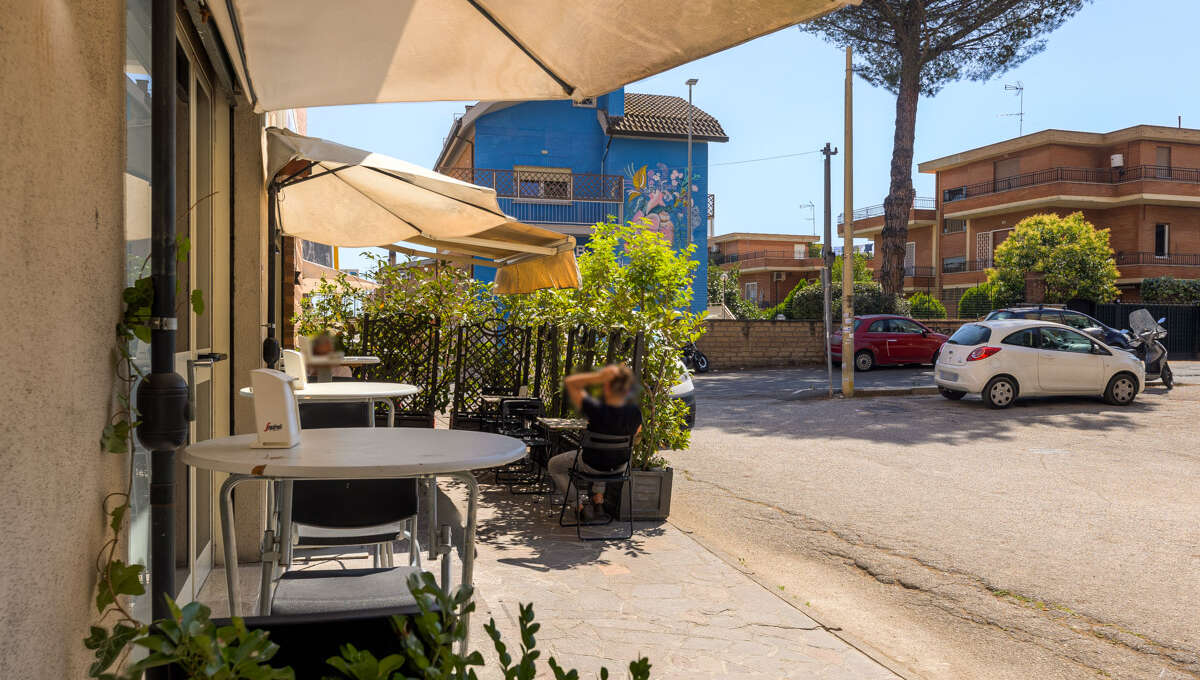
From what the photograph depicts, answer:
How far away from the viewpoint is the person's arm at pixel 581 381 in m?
0.50

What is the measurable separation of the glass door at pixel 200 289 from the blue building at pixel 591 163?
18.6 meters

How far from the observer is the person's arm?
50 centimetres

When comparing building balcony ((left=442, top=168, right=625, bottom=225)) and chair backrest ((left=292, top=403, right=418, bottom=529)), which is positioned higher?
building balcony ((left=442, top=168, right=625, bottom=225))

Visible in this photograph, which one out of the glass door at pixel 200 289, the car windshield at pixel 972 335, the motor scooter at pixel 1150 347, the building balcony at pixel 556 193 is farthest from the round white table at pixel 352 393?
the building balcony at pixel 556 193

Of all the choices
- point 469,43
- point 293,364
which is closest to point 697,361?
point 293,364

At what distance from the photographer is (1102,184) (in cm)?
3475

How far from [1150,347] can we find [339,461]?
18.4 m

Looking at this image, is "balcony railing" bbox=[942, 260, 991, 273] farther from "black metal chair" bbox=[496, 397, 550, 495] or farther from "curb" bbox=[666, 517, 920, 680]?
"curb" bbox=[666, 517, 920, 680]

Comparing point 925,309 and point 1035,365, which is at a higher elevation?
point 925,309

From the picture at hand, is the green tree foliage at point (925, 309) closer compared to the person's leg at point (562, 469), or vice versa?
the person's leg at point (562, 469)

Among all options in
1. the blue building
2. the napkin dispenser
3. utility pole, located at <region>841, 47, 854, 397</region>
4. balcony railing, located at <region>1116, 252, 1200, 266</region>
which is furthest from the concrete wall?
the napkin dispenser

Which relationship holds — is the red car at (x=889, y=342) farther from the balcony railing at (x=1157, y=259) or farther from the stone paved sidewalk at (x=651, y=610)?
the balcony railing at (x=1157, y=259)

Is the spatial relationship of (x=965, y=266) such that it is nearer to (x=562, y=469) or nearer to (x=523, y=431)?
(x=523, y=431)

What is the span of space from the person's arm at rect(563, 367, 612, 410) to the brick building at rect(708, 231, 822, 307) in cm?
4655
